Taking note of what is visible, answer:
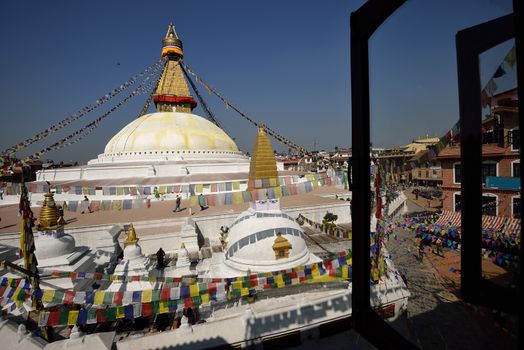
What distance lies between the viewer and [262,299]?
4812 mm

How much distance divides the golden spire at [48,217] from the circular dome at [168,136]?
525 inches

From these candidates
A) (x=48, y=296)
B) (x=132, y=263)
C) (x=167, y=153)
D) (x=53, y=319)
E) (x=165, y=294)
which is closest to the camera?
(x=53, y=319)

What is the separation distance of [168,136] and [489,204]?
764 inches

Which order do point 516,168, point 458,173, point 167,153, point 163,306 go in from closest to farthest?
point 516,168 → point 458,173 → point 163,306 → point 167,153

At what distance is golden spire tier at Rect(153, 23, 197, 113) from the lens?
897 inches

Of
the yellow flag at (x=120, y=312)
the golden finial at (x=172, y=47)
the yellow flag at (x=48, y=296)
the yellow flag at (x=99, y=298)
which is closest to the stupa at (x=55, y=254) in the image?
the yellow flag at (x=48, y=296)

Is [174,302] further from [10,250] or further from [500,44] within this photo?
[10,250]

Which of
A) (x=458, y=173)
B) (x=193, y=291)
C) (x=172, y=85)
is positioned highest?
(x=172, y=85)

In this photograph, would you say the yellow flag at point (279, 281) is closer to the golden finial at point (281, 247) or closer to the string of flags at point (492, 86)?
the golden finial at point (281, 247)

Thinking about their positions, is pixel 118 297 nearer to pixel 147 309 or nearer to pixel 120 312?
pixel 120 312

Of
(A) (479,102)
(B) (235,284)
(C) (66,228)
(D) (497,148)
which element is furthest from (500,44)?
→ (C) (66,228)

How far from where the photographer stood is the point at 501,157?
85cm

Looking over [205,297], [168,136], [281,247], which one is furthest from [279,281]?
[168,136]

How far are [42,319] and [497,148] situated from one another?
531 cm
